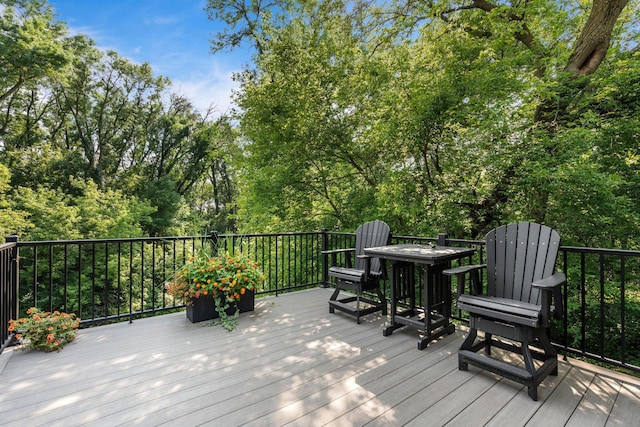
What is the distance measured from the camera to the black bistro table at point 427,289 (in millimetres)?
2547

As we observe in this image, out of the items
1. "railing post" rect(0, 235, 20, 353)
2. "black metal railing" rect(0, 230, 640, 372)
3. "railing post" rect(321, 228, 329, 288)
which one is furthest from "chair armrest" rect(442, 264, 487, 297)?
"railing post" rect(0, 235, 20, 353)

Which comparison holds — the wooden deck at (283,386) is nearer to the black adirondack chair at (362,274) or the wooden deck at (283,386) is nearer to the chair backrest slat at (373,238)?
the black adirondack chair at (362,274)

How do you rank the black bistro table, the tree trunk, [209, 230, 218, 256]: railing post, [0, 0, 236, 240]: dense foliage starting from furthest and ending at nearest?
1. [0, 0, 236, 240]: dense foliage
2. the tree trunk
3. [209, 230, 218, 256]: railing post
4. the black bistro table

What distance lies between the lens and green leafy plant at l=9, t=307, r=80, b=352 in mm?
2402

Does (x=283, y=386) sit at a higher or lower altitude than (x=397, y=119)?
lower

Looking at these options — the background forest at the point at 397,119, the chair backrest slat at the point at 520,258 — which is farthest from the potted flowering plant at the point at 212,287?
the chair backrest slat at the point at 520,258

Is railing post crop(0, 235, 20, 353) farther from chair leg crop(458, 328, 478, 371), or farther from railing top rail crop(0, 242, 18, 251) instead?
chair leg crop(458, 328, 478, 371)

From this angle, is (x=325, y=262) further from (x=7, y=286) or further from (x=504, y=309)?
(x=7, y=286)

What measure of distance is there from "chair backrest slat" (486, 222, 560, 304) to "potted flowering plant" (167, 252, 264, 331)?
2377mm

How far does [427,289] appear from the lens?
2.58 metres

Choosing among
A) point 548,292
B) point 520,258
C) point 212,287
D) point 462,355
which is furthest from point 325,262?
point 548,292

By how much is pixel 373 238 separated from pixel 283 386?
2.01 m

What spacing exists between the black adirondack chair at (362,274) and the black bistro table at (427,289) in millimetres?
252

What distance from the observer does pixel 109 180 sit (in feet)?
45.8
